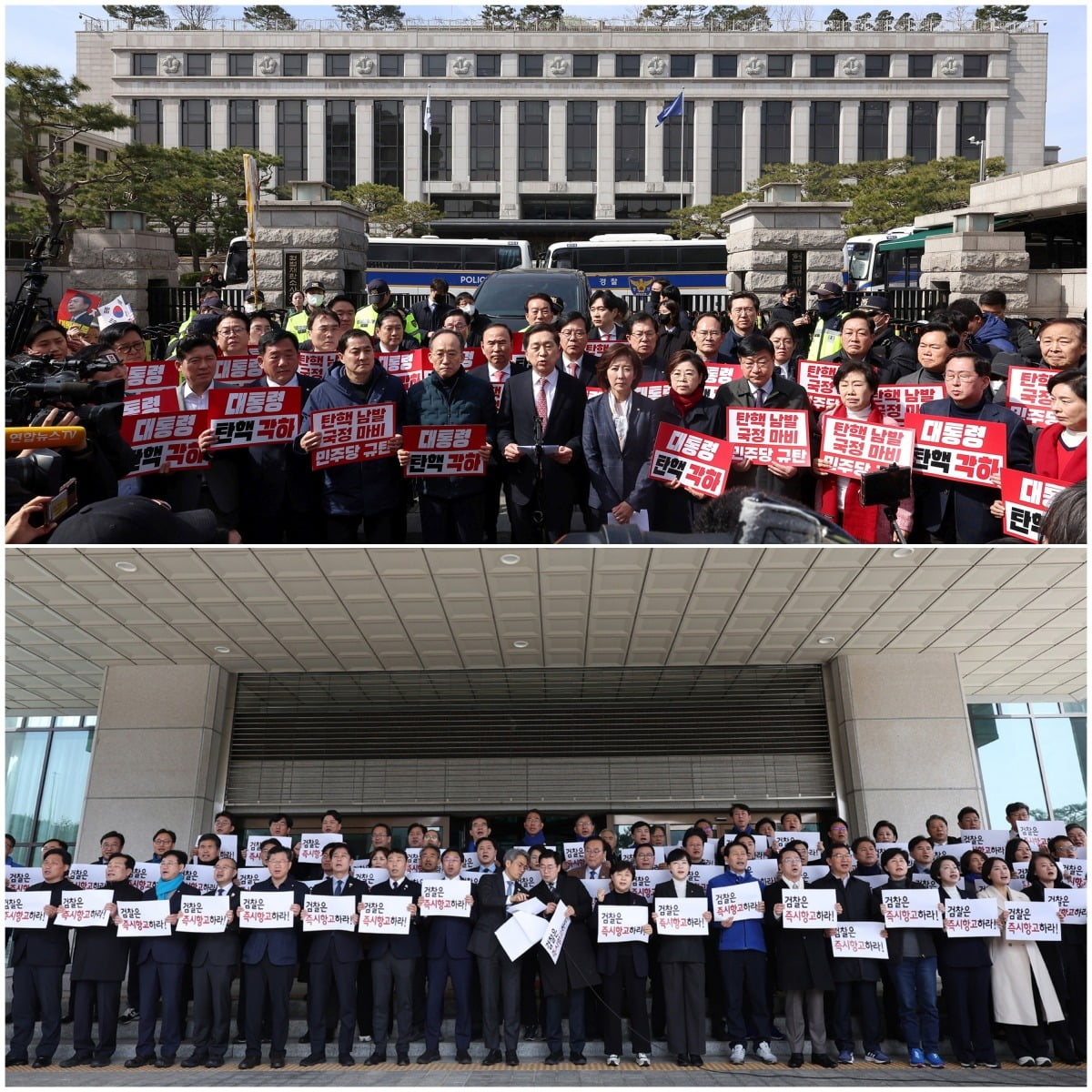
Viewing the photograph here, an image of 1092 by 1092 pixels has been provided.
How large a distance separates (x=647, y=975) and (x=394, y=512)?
352 centimetres

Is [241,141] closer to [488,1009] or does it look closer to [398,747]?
[398,747]

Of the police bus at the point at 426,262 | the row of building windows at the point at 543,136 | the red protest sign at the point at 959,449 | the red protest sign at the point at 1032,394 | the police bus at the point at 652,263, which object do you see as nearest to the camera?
the red protest sign at the point at 959,449

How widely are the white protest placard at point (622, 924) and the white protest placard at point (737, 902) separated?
1.59 ft

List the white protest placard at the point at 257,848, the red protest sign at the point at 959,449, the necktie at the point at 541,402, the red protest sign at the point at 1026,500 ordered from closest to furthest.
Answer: the red protest sign at the point at 1026,500 → the red protest sign at the point at 959,449 → the necktie at the point at 541,402 → the white protest placard at the point at 257,848

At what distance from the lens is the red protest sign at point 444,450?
20.9ft

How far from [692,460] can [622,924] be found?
3219 millimetres

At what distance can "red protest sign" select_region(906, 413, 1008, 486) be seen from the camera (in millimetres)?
5809

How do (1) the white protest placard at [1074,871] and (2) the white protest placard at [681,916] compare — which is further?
(1) the white protest placard at [1074,871]

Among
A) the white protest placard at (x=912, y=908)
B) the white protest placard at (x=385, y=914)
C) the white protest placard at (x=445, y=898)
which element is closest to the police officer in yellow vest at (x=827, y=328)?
the white protest placard at (x=912, y=908)

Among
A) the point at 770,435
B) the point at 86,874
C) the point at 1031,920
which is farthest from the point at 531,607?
the point at 1031,920

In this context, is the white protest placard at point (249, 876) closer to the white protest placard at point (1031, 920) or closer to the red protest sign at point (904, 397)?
the white protest placard at point (1031, 920)

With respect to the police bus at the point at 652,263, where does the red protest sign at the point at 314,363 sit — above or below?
below

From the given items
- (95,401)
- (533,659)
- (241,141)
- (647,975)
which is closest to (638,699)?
(533,659)

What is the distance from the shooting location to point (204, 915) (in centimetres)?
755
